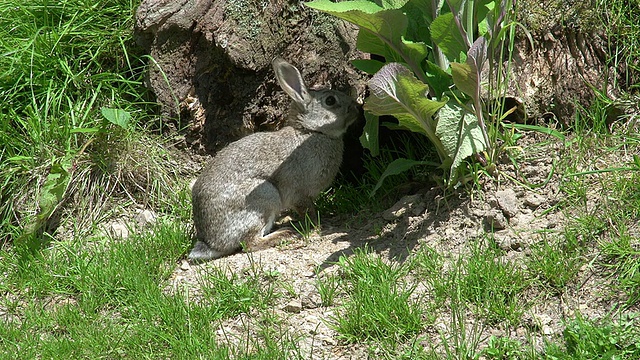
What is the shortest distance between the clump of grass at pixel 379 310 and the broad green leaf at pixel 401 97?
94cm

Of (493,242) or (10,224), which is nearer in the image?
(493,242)

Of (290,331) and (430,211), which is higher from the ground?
(430,211)

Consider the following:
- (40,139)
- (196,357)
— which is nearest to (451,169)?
(196,357)

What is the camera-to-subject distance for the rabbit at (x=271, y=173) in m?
5.63

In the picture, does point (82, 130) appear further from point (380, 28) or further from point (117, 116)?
point (380, 28)

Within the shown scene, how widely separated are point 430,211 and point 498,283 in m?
1.02

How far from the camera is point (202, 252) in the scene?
5488 mm

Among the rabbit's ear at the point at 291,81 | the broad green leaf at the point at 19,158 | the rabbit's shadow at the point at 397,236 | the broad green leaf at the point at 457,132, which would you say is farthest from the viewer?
the broad green leaf at the point at 19,158

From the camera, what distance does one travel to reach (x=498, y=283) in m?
4.30

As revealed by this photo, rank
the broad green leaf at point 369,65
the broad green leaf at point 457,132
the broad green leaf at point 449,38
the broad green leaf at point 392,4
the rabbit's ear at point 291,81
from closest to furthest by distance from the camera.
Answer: the broad green leaf at point 449,38, the broad green leaf at point 457,132, the broad green leaf at point 392,4, the broad green leaf at point 369,65, the rabbit's ear at point 291,81

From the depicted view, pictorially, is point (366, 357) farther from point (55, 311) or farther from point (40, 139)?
point (40, 139)

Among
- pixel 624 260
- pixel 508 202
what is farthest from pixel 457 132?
pixel 624 260

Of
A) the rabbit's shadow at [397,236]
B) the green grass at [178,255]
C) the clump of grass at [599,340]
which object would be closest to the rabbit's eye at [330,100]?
the green grass at [178,255]

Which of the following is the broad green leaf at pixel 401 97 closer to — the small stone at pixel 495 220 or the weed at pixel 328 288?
the small stone at pixel 495 220
